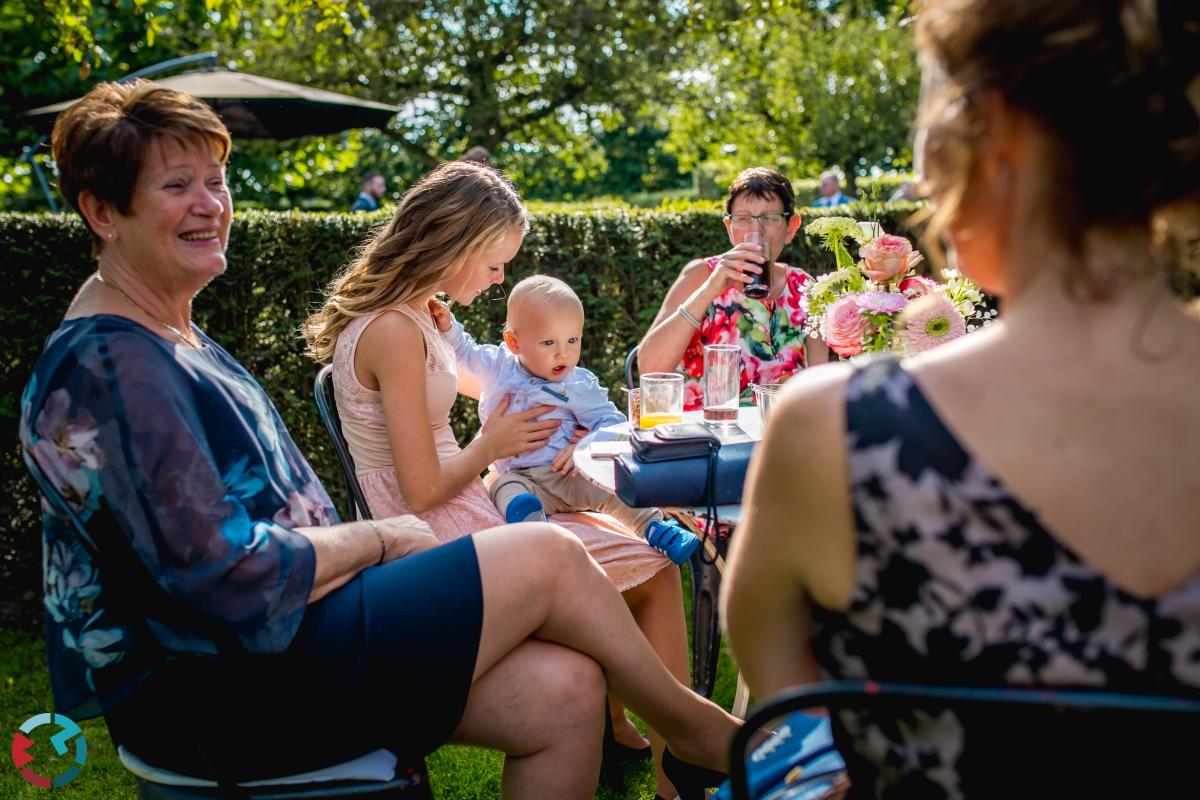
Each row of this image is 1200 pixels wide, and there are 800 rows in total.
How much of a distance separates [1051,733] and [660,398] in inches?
70.8

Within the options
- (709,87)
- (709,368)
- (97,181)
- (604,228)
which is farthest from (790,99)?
(97,181)

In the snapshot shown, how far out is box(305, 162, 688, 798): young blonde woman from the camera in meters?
2.62

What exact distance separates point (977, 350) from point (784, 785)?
770 millimetres

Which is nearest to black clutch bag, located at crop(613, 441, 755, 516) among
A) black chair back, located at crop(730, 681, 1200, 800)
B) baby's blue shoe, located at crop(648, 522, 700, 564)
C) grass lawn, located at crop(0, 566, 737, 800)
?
baby's blue shoe, located at crop(648, 522, 700, 564)

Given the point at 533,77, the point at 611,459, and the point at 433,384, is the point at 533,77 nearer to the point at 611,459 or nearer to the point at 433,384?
the point at 433,384

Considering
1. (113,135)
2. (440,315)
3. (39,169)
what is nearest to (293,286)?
(440,315)

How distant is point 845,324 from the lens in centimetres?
266

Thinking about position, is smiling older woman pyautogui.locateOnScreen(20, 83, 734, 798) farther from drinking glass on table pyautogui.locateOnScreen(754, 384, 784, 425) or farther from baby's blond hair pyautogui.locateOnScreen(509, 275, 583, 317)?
baby's blond hair pyautogui.locateOnScreen(509, 275, 583, 317)

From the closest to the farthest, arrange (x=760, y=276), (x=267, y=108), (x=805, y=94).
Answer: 1. (x=760, y=276)
2. (x=267, y=108)
3. (x=805, y=94)

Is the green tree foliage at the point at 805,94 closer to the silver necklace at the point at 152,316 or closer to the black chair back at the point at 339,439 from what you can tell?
the black chair back at the point at 339,439

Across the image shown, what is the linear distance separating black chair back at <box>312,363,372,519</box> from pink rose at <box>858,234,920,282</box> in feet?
4.84

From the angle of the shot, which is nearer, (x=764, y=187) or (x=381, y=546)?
(x=381, y=546)

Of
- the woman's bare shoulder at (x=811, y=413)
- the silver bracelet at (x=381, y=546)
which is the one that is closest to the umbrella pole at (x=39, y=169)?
the silver bracelet at (x=381, y=546)

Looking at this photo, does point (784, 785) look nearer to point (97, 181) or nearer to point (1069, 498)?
point (1069, 498)
